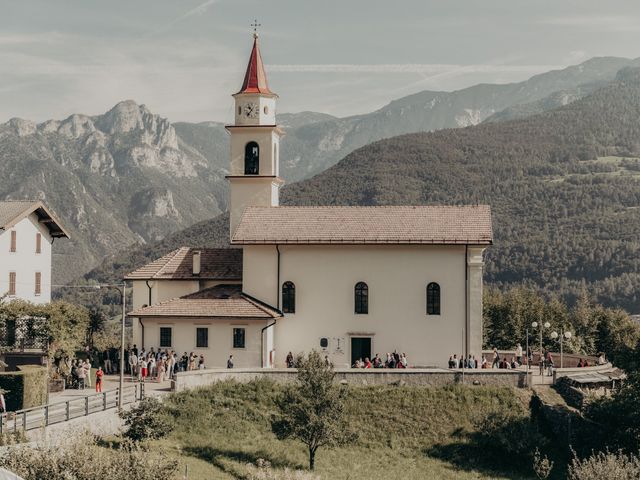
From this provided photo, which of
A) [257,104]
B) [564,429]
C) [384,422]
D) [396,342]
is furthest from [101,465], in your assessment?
[257,104]

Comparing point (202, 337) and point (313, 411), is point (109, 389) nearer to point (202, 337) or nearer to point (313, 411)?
point (202, 337)

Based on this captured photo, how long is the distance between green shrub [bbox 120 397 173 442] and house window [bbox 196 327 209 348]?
39.4ft

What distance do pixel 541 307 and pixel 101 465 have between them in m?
53.4

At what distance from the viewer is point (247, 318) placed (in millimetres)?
47125

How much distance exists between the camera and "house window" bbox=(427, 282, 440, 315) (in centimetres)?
4847

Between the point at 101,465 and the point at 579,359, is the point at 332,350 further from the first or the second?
the point at 101,465

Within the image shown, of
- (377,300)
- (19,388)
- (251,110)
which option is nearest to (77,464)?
(19,388)

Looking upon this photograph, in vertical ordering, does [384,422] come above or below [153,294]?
below

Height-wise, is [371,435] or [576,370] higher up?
[576,370]

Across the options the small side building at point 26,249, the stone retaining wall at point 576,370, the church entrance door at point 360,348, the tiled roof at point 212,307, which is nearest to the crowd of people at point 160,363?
the tiled roof at point 212,307

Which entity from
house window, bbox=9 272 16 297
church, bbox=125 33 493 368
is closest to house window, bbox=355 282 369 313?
church, bbox=125 33 493 368

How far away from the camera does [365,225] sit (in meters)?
49.8

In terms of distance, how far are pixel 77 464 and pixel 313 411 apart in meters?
15.6

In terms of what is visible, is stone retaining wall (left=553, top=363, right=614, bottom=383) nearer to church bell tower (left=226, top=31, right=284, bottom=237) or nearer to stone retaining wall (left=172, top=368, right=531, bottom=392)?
stone retaining wall (left=172, top=368, right=531, bottom=392)
